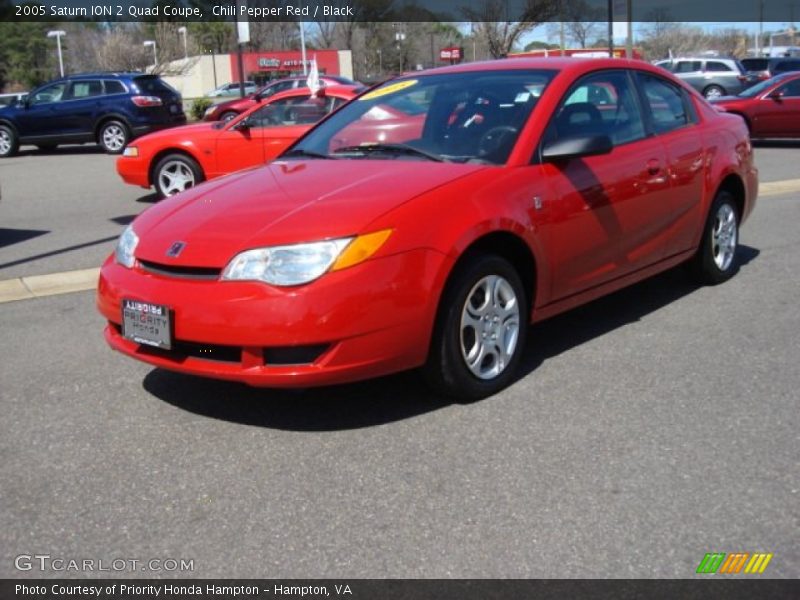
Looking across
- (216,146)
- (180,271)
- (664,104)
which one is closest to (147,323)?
(180,271)

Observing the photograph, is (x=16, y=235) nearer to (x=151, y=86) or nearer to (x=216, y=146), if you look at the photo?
(x=216, y=146)

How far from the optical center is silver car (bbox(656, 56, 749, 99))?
30.6 m

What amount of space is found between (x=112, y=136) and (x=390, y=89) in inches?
606

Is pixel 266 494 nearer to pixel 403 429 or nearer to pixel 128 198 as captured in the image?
pixel 403 429

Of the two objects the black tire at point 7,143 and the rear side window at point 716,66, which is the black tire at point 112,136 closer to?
the black tire at point 7,143

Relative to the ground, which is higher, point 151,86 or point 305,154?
point 151,86

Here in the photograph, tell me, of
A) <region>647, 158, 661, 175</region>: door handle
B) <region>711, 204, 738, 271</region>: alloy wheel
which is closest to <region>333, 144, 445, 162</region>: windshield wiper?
<region>647, 158, 661, 175</region>: door handle

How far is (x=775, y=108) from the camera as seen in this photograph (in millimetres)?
17625

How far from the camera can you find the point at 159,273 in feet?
13.4

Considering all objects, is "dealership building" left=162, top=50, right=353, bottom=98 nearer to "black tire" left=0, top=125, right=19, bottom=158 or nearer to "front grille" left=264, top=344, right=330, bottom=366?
"black tire" left=0, top=125, right=19, bottom=158

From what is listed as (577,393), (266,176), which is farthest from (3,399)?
(577,393)

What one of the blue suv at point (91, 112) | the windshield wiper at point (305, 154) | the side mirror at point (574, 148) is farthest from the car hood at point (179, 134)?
the blue suv at point (91, 112)

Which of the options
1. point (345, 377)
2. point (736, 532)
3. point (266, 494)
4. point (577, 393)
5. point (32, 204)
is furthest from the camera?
point (32, 204)
